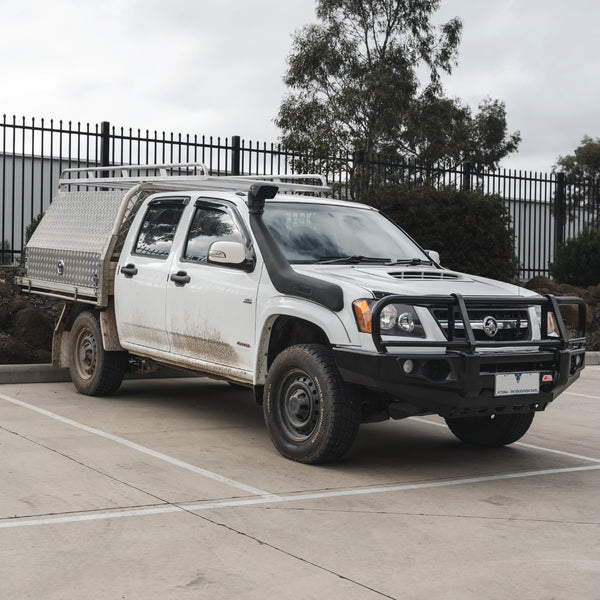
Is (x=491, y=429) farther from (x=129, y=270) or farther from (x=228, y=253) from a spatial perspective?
(x=129, y=270)

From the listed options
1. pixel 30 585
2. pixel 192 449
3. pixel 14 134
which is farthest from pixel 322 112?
pixel 30 585

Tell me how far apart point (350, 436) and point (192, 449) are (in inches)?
53.2

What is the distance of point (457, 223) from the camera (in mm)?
15883

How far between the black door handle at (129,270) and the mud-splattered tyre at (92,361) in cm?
76

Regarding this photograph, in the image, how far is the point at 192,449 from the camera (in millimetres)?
6953

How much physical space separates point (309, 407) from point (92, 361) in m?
3.48

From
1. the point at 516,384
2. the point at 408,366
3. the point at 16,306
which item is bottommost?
the point at 516,384

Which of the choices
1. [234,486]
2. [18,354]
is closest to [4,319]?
[18,354]

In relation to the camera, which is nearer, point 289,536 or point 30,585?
point 30,585

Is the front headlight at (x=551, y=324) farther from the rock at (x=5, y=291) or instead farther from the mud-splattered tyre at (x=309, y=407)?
the rock at (x=5, y=291)

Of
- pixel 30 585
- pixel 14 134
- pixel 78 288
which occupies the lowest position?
pixel 30 585

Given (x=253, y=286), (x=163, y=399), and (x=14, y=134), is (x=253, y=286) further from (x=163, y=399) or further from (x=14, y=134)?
(x=14, y=134)

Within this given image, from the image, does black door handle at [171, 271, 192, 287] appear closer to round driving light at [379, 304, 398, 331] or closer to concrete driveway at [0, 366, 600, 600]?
concrete driveway at [0, 366, 600, 600]

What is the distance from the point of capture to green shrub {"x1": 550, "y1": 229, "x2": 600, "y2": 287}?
19547 mm
